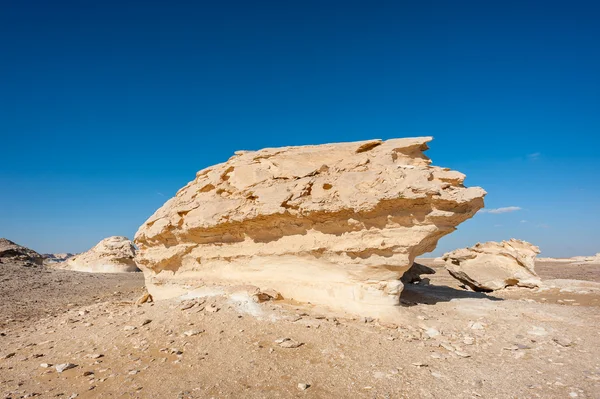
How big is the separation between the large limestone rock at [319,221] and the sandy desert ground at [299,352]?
2.51 ft

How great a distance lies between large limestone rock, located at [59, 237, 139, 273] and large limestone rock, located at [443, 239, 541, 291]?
22.3 m

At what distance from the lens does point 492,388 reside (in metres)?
4.43

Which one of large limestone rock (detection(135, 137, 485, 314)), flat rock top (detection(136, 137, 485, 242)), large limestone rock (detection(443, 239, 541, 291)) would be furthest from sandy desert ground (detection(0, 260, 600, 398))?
large limestone rock (detection(443, 239, 541, 291))

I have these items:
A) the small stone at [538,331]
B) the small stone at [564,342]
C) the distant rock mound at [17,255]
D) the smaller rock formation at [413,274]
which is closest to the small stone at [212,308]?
the small stone at [538,331]

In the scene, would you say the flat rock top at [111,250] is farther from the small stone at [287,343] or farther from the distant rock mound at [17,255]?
the small stone at [287,343]

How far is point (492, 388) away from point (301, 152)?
6.39 m

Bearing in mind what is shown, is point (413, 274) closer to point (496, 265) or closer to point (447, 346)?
point (496, 265)

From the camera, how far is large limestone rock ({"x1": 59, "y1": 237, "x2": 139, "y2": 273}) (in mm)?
25797

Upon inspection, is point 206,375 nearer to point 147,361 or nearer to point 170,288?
point 147,361

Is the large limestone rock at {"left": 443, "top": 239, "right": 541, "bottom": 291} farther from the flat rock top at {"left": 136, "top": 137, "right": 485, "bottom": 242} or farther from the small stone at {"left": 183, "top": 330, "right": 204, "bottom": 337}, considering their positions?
the small stone at {"left": 183, "top": 330, "right": 204, "bottom": 337}

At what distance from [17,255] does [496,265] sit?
29.4m

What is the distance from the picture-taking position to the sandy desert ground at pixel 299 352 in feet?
14.7

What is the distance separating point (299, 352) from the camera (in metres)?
5.44

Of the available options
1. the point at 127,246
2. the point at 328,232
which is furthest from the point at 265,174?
the point at 127,246
